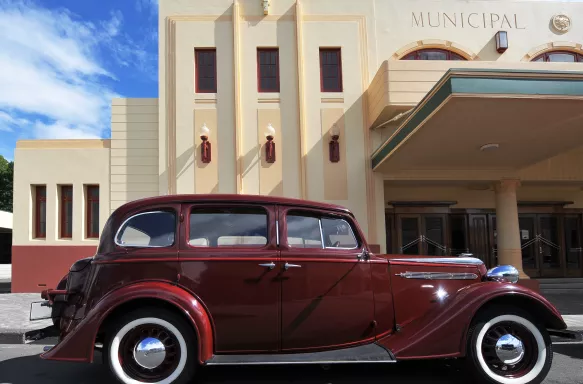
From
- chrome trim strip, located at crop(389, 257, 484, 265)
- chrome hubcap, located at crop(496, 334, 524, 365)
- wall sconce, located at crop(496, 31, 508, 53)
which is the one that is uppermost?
wall sconce, located at crop(496, 31, 508, 53)

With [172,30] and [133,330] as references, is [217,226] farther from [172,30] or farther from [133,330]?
[172,30]

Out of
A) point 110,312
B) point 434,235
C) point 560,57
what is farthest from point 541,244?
point 110,312

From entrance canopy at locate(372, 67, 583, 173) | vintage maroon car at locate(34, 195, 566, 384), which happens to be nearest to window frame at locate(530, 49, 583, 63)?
entrance canopy at locate(372, 67, 583, 173)

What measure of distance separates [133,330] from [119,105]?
9620mm

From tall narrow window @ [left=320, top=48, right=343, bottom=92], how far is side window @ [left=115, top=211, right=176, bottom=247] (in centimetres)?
873

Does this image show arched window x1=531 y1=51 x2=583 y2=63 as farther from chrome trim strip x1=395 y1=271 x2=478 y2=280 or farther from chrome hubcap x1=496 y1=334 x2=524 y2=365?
chrome hubcap x1=496 y1=334 x2=524 y2=365

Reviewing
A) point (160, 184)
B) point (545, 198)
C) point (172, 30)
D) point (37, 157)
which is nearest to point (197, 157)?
point (160, 184)

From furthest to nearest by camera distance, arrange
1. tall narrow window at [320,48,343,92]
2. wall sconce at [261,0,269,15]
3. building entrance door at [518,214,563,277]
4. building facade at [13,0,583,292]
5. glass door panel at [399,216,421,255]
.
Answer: building entrance door at [518,214,563,277] → glass door panel at [399,216,421,255] → tall narrow window at [320,48,343,92] → wall sconce at [261,0,269,15] → building facade at [13,0,583,292]

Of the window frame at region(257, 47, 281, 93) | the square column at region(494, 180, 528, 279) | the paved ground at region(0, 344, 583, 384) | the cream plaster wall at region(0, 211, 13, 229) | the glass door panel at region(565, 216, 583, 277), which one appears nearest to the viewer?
the paved ground at region(0, 344, 583, 384)

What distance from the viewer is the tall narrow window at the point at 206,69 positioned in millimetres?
11867

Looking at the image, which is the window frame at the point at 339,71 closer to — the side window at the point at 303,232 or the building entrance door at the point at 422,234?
the building entrance door at the point at 422,234

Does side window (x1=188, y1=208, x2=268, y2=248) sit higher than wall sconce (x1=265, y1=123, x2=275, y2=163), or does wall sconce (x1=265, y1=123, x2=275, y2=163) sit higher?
wall sconce (x1=265, y1=123, x2=275, y2=163)

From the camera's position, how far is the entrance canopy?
650 centimetres

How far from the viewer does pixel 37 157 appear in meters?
11.9
